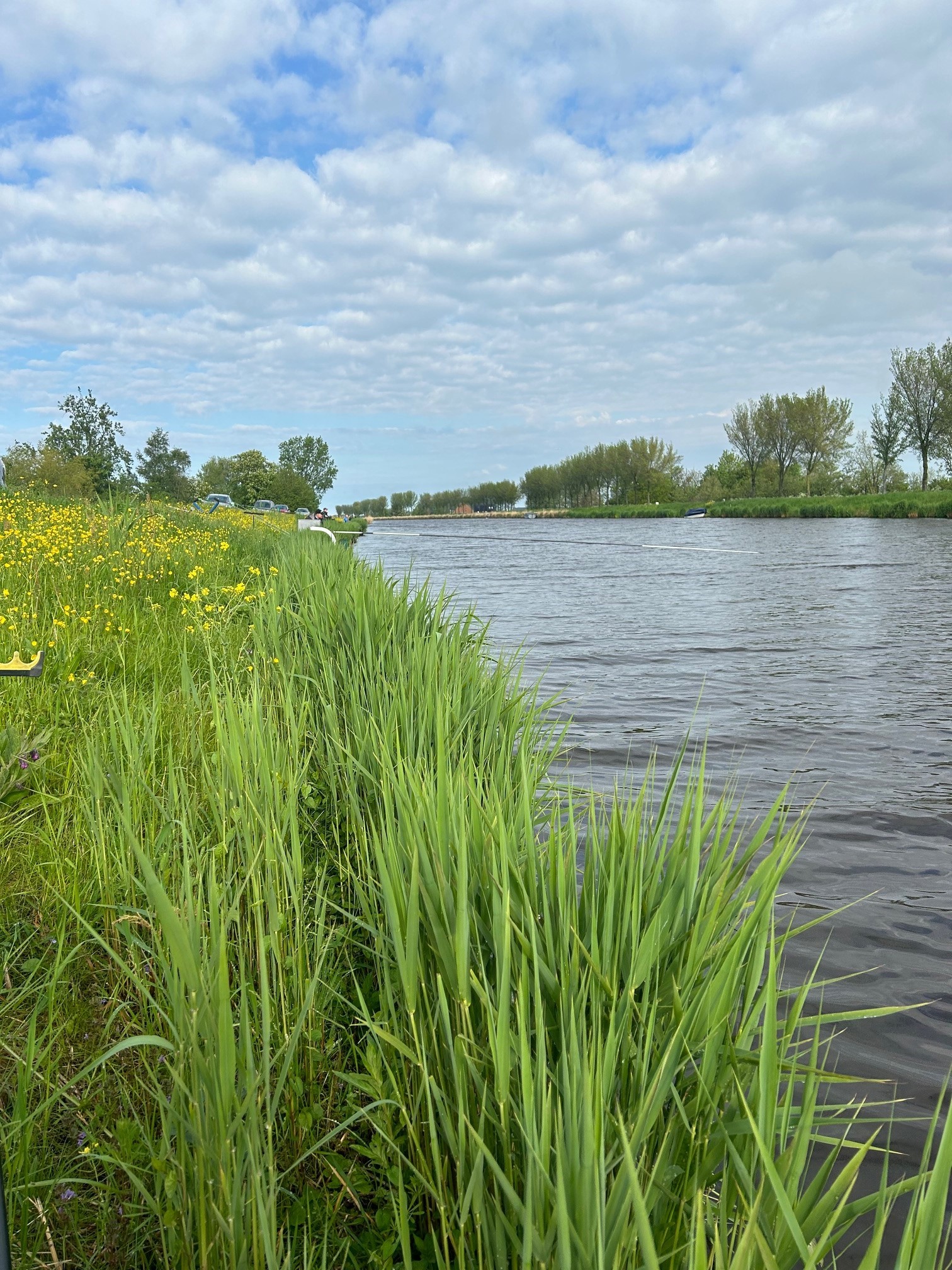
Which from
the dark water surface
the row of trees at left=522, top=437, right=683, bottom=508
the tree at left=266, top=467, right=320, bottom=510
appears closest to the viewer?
the dark water surface

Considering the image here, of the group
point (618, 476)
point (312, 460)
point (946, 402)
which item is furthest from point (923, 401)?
point (312, 460)

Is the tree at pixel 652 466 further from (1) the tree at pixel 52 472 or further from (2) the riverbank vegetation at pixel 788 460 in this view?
(1) the tree at pixel 52 472

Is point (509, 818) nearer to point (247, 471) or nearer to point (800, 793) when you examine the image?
point (800, 793)

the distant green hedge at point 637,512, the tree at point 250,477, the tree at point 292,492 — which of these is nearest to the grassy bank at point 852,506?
the distant green hedge at point 637,512

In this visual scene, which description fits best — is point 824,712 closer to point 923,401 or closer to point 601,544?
point 601,544

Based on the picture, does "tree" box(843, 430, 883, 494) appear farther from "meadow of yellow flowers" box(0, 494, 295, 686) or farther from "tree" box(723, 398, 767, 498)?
"meadow of yellow flowers" box(0, 494, 295, 686)

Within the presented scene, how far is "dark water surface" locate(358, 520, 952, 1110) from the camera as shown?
384 cm

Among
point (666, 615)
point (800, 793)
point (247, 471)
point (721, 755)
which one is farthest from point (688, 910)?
point (247, 471)

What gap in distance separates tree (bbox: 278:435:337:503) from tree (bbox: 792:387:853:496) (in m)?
76.0

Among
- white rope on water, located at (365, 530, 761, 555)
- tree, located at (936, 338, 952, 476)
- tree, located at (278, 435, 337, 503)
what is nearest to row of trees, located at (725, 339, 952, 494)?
tree, located at (936, 338, 952, 476)

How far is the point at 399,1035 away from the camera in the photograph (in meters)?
2.05

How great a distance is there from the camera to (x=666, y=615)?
603 inches

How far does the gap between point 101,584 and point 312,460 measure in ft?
455

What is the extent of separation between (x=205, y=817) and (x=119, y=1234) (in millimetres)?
1717
